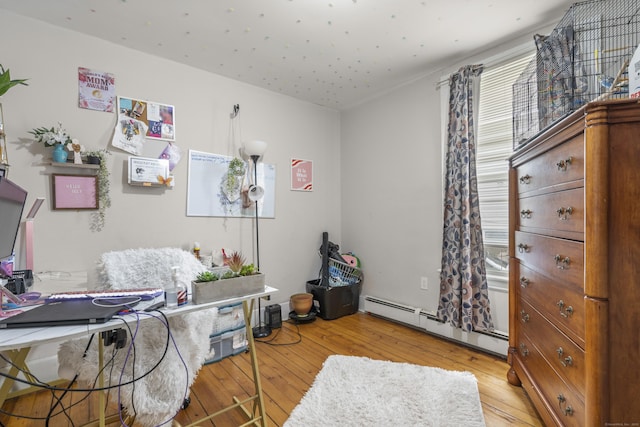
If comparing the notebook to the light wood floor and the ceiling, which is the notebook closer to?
the light wood floor

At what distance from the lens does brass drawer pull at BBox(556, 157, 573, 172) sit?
112cm

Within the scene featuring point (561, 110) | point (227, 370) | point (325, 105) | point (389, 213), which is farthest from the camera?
point (325, 105)

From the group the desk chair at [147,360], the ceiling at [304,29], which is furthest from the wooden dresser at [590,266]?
the desk chair at [147,360]

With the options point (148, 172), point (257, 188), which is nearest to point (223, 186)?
point (257, 188)

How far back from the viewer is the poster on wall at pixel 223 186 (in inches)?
100

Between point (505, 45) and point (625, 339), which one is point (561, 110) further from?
point (625, 339)

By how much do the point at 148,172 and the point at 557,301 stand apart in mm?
2670

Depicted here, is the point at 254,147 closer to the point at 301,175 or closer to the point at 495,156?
the point at 301,175

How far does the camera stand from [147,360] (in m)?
1.37

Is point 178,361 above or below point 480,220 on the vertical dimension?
below

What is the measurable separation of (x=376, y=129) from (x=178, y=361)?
2.81m

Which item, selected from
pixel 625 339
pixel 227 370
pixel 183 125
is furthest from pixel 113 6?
pixel 625 339

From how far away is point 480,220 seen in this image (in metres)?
2.33

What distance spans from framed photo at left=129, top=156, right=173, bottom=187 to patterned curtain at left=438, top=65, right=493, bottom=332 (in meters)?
2.35
